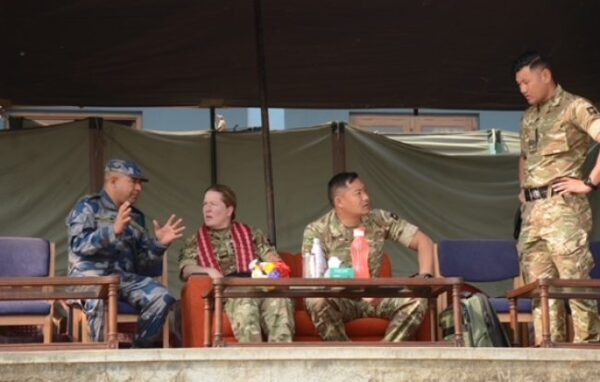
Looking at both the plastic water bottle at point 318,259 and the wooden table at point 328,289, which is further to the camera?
the plastic water bottle at point 318,259

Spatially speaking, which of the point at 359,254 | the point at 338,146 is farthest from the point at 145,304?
the point at 338,146

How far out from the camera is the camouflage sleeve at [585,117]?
23.4 ft

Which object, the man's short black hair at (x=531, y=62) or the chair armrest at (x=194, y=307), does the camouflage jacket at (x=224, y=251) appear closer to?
the chair armrest at (x=194, y=307)

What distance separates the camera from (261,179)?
9984mm

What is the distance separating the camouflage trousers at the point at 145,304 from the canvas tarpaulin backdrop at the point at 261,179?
2348 millimetres

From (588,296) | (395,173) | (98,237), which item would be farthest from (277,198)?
(588,296)

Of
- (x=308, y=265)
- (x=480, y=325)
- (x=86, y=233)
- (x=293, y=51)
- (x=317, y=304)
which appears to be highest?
(x=293, y=51)

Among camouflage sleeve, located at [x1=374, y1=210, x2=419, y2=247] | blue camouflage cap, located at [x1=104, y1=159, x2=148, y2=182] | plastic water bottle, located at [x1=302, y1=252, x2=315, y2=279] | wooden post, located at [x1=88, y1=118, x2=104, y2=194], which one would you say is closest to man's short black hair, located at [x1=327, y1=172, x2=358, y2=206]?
camouflage sleeve, located at [x1=374, y1=210, x2=419, y2=247]

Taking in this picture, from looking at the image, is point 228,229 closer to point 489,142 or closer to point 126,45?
point 126,45

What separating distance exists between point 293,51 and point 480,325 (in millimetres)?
3381

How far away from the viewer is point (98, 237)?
7203 mm

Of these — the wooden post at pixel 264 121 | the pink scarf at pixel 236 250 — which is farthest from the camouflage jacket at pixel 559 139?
the wooden post at pixel 264 121

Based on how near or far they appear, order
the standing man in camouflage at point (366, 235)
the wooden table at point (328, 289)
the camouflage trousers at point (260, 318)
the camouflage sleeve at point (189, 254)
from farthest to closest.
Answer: the camouflage sleeve at point (189, 254) → the standing man in camouflage at point (366, 235) → the camouflage trousers at point (260, 318) → the wooden table at point (328, 289)

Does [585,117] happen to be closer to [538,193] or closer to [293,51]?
[538,193]
